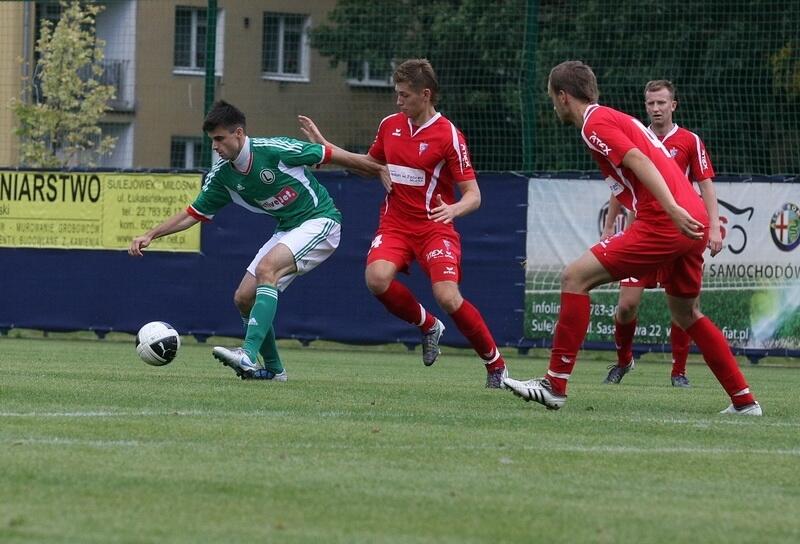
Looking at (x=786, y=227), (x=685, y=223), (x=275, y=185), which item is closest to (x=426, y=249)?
(x=275, y=185)

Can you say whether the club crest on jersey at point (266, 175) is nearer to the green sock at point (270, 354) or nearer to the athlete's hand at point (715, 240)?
the green sock at point (270, 354)

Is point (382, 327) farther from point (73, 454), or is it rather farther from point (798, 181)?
point (73, 454)

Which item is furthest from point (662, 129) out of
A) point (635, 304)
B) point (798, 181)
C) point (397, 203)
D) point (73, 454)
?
point (73, 454)

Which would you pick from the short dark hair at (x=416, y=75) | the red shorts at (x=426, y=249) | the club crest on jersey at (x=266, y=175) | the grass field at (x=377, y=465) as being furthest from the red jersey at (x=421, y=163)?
the grass field at (x=377, y=465)

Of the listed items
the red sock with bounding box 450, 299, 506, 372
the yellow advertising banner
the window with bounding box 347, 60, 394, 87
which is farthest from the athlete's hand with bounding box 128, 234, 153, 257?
the window with bounding box 347, 60, 394, 87

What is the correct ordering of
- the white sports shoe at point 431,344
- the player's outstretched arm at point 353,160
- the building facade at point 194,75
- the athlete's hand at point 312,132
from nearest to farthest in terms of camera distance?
the player's outstretched arm at point 353,160
the athlete's hand at point 312,132
the white sports shoe at point 431,344
the building facade at point 194,75

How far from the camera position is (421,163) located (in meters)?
10.1

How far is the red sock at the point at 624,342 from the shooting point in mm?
11703

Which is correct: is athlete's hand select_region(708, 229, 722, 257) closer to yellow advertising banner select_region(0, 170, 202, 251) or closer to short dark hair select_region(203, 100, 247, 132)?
short dark hair select_region(203, 100, 247, 132)

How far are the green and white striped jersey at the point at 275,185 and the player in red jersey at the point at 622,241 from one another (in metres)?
2.46

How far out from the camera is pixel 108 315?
17078 mm

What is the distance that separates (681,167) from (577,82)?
357 cm

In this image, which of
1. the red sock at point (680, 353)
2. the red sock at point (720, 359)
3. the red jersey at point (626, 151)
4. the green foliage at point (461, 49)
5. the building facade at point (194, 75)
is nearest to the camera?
the red jersey at point (626, 151)

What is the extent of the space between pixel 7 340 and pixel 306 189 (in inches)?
284
